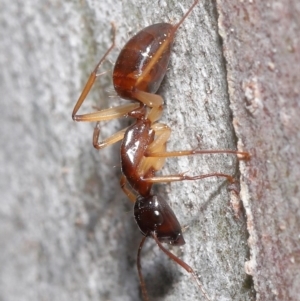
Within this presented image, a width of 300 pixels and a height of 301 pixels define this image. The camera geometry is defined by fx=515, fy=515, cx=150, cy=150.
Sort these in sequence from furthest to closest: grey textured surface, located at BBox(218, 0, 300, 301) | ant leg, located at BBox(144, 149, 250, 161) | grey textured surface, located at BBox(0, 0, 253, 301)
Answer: grey textured surface, located at BBox(0, 0, 253, 301), ant leg, located at BBox(144, 149, 250, 161), grey textured surface, located at BBox(218, 0, 300, 301)

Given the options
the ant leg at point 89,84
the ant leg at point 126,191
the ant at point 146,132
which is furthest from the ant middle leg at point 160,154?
the ant leg at point 89,84

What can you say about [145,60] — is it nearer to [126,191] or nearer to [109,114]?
[109,114]

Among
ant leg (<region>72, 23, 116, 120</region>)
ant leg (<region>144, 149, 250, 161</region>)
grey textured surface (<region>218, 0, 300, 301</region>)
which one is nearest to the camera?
grey textured surface (<region>218, 0, 300, 301</region>)

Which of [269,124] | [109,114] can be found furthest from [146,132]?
[269,124]

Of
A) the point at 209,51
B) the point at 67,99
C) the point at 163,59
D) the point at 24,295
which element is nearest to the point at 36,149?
the point at 67,99

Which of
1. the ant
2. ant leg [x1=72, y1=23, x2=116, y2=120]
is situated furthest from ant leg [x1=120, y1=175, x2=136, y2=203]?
ant leg [x1=72, y1=23, x2=116, y2=120]

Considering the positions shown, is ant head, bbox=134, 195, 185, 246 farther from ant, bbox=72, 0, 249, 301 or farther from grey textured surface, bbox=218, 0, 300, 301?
grey textured surface, bbox=218, 0, 300, 301
